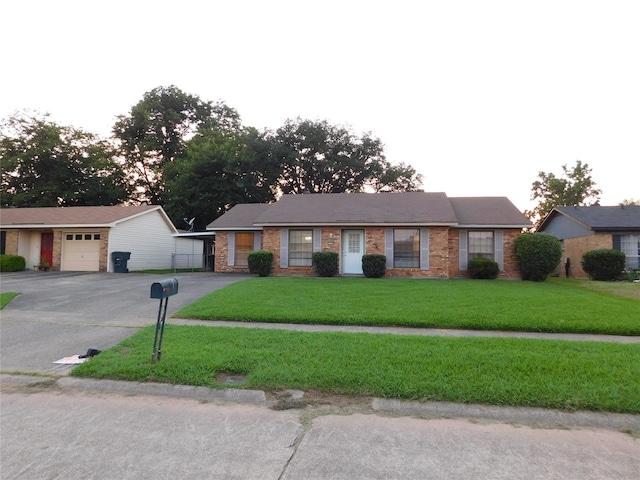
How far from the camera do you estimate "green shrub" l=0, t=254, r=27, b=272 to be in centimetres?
2000

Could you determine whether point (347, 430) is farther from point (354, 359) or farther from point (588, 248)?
point (588, 248)

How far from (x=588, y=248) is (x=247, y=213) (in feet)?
58.2

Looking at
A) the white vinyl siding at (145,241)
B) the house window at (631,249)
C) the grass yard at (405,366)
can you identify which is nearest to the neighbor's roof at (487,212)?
the house window at (631,249)

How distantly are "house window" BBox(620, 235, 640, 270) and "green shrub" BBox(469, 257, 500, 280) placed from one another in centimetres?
744

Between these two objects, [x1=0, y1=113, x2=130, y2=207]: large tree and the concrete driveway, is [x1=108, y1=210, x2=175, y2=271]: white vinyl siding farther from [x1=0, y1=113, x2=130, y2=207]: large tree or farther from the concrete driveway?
[x1=0, y1=113, x2=130, y2=207]: large tree

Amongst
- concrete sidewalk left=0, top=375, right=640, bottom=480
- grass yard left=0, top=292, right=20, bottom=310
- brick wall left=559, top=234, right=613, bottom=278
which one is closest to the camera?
concrete sidewalk left=0, top=375, right=640, bottom=480

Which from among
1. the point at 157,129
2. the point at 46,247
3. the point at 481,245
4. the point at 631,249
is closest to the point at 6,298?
the point at 46,247

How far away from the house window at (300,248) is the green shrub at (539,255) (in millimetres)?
9023

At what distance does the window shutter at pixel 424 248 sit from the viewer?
16.4 metres

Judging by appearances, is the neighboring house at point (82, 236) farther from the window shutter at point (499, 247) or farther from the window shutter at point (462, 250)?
the window shutter at point (499, 247)

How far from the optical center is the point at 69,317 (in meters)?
8.56

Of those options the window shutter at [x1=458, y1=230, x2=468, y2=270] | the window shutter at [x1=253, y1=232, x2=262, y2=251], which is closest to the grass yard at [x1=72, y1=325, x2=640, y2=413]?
the window shutter at [x1=458, y1=230, x2=468, y2=270]

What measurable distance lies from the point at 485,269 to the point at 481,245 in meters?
1.41

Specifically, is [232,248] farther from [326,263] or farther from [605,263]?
[605,263]
